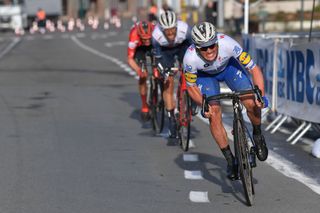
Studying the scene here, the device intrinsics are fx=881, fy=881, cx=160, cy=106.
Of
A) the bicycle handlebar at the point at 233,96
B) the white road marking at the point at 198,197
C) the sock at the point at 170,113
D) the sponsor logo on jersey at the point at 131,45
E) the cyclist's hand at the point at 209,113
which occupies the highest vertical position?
the sponsor logo on jersey at the point at 131,45

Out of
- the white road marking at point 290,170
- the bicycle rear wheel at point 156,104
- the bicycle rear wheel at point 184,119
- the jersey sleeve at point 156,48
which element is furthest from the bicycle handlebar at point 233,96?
the bicycle rear wheel at point 156,104

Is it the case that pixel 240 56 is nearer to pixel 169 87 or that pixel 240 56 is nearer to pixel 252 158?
pixel 252 158

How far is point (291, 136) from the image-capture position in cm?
1200

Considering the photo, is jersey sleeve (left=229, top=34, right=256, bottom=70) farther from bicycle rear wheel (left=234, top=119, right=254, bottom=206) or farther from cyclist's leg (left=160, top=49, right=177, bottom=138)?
cyclist's leg (left=160, top=49, right=177, bottom=138)

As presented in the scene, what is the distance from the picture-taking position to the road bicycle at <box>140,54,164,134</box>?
1287cm

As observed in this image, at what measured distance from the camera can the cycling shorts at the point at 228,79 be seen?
29.4ft

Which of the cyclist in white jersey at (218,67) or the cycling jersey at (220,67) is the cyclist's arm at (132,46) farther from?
the cyclist in white jersey at (218,67)

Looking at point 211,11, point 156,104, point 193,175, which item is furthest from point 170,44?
point 211,11

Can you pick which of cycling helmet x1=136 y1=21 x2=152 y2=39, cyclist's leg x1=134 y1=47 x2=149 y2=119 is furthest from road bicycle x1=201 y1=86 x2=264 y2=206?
cyclist's leg x1=134 y1=47 x2=149 y2=119

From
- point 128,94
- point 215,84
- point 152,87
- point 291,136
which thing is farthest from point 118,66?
point 215,84

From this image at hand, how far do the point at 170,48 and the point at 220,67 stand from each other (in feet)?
11.4

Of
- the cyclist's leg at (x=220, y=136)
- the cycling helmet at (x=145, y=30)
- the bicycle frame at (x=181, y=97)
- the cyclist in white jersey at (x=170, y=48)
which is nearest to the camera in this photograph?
the cyclist's leg at (x=220, y=136)

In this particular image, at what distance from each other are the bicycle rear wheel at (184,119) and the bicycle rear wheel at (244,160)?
9.94 ft

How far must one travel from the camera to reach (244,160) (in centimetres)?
786
